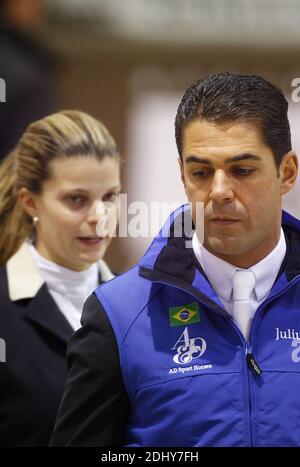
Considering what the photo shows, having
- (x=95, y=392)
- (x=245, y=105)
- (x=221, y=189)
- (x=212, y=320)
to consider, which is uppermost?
(x=245, y=105)

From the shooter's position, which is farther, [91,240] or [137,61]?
[137,61]

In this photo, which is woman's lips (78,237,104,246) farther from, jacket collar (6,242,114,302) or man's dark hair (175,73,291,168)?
man's dark hair (175,73,291,168)

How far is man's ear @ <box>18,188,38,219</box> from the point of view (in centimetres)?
209

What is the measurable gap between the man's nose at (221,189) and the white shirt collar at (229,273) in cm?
12

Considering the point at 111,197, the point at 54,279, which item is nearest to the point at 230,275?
the point at 111,197

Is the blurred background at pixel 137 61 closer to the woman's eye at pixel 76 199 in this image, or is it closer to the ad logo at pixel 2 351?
the woman's eye at pixel 76 199

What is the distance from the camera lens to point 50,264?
6.79 feet

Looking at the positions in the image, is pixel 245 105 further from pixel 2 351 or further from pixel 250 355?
pixel 2 351

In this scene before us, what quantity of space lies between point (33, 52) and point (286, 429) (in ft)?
6.51

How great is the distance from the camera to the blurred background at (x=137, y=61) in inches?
88.1

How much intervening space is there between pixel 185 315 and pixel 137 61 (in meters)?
2.25

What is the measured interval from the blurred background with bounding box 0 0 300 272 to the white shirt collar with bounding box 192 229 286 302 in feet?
0.67
